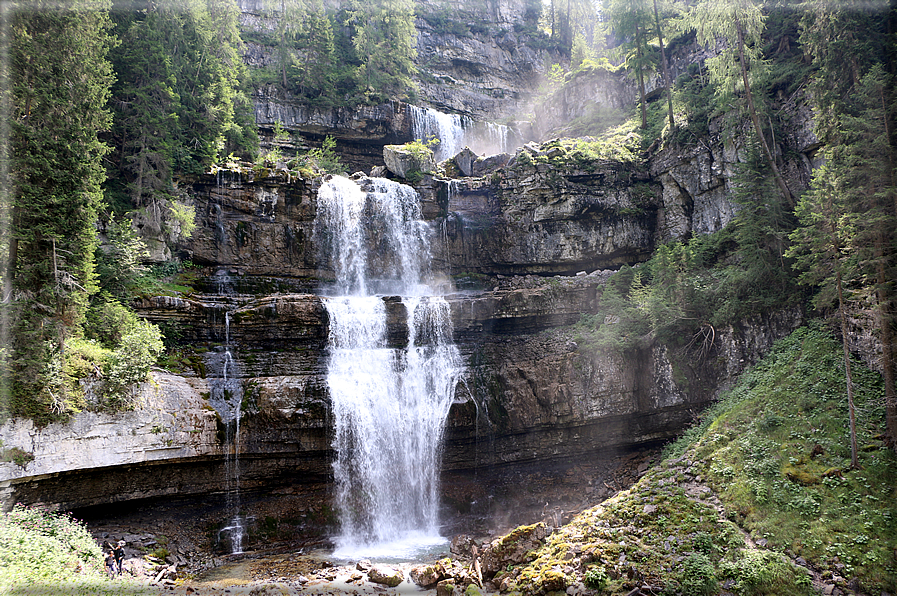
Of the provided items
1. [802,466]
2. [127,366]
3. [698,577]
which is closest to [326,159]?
[127,366]

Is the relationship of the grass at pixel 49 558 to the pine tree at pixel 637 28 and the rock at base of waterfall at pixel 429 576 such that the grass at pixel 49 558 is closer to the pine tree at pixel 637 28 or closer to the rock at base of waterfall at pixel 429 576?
the rock at base of waterfall at pixel 429 576

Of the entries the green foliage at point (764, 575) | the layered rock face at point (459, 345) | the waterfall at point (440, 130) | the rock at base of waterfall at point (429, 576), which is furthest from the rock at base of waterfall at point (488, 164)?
the green foliage at point (764, 575)

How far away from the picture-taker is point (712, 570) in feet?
40.5

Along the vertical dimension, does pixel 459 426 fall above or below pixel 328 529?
above

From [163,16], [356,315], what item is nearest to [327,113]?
[163,16]

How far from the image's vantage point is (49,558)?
42.4 feet

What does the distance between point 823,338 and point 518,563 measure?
13189mm

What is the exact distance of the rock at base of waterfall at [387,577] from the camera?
48.9ft

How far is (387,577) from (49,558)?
8803 mm

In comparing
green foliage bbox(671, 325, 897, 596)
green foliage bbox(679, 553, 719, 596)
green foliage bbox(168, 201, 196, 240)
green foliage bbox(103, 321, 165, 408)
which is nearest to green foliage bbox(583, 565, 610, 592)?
green foliage bbox(679, 553, 719, 596)

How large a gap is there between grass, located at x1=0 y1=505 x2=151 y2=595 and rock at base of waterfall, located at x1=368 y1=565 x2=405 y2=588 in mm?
5974

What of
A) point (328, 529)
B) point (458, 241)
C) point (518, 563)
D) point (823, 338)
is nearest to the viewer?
point (518, 563)

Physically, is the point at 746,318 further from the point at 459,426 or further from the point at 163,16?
the point at 163,16

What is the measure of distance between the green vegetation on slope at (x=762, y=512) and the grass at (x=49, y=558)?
1040 cm
